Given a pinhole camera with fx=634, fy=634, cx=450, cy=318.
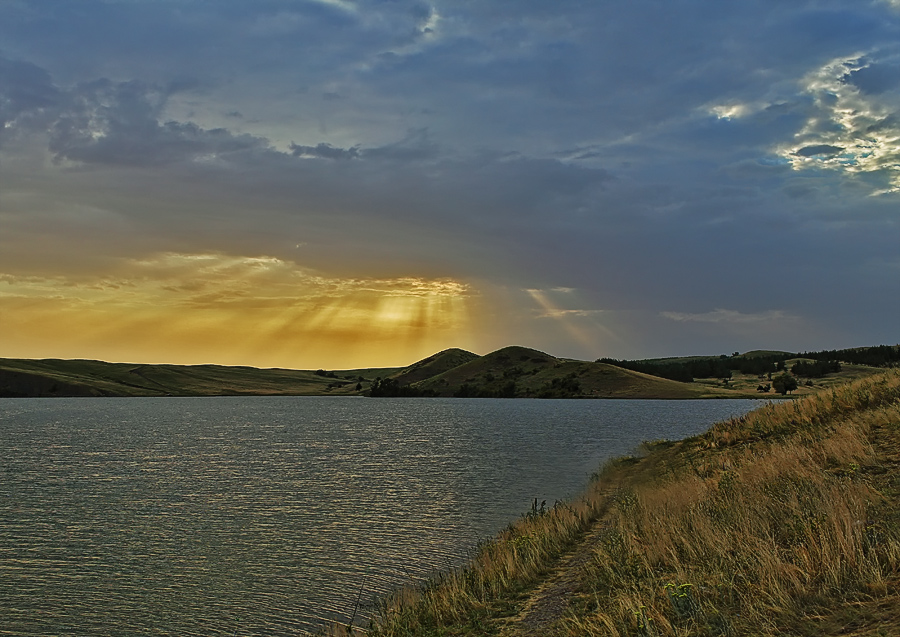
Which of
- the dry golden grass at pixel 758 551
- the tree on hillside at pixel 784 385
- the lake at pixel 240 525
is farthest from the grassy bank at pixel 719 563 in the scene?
the tree on hillside at pixel 784 385

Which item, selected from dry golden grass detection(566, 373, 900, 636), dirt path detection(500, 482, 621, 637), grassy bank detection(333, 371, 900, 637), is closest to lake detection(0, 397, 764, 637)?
grassy bank detection(333, 371, 900, 637)

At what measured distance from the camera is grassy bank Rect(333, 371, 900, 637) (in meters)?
8.88

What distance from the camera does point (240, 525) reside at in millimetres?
27766

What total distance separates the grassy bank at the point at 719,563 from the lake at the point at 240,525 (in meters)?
3.74

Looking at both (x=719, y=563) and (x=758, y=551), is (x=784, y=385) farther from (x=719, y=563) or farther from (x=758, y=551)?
(x=758, y=551)

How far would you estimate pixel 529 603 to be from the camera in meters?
13.5

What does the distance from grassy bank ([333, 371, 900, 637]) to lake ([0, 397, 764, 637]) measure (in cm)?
374

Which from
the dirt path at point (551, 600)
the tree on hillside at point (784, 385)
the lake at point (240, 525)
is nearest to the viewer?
the dirt path at point (551, 600)

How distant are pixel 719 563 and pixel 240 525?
874 inches

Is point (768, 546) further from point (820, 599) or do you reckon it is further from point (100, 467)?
point (100, 467)

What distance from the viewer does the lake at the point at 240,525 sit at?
18.0 metres

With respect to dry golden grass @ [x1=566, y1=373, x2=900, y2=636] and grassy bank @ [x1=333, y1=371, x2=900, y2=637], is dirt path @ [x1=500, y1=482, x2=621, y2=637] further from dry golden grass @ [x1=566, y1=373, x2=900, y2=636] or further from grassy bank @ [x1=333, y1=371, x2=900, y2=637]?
dry golden grass @ [x1=566, y1=373, x2=900, y2=636]

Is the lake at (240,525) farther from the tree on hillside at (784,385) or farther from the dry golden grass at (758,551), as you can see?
the tree on hillside at (784,385)

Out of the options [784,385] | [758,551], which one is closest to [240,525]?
[758,551]
